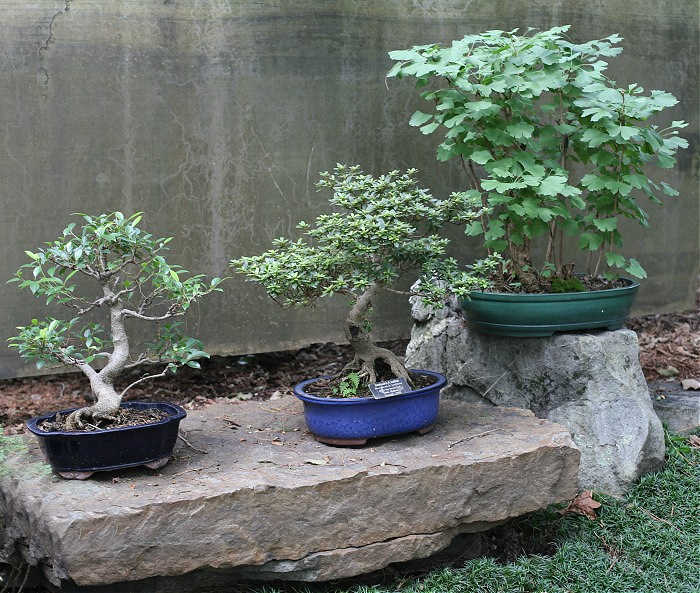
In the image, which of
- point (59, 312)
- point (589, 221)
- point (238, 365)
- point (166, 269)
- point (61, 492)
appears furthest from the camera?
point (238, 365)

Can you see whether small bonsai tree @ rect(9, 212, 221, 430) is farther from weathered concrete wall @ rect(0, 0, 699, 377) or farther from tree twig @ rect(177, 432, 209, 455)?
weathered concrete wall @ rect(0, 0, 699, 377)

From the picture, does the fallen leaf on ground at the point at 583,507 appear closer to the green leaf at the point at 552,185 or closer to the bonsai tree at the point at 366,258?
the bonsai tree at the point at 366,258

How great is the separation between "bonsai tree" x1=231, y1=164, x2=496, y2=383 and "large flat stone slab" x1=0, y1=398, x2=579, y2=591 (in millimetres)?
514

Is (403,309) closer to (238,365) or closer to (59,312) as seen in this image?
(238,365)

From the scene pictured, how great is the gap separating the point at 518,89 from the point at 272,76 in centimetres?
193

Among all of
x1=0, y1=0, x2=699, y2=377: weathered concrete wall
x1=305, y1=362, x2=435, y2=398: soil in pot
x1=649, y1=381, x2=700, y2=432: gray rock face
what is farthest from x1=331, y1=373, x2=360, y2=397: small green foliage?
x1=649, y1=381, x2=700, y2=432: gray rock face

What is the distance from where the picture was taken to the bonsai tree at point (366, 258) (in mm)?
3354

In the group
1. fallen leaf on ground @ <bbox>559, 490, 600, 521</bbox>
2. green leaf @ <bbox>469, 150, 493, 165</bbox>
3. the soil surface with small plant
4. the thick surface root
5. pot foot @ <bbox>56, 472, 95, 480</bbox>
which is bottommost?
fallen leaf on ground @ <bbox>559, 490, 600, 521</bbox>

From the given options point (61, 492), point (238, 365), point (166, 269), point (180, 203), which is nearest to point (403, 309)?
point (238, 365)

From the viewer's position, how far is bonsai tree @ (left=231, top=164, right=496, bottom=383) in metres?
3.35

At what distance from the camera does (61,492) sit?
2.91m

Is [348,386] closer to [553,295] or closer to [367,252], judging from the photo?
[367,252]

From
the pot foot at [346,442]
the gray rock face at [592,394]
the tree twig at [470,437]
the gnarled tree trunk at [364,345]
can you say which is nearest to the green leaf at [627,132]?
the gray rock face at [592,394]

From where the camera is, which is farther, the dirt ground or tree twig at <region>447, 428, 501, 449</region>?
the dirt ground
